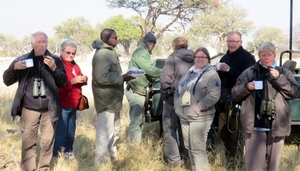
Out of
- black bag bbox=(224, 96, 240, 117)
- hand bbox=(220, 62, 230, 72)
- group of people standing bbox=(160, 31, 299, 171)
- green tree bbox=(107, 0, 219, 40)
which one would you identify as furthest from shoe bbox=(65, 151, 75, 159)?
green tree bbox=(107, 0, 219, 40)

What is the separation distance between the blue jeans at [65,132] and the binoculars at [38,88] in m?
1.01

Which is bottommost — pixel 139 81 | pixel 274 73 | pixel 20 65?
pixel 139 81

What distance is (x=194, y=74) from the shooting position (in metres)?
4.29

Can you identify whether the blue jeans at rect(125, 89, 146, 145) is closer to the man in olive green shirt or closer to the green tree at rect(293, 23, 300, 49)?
the man in olive green shirt

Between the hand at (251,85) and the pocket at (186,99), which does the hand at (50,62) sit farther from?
the hand at (251,85)

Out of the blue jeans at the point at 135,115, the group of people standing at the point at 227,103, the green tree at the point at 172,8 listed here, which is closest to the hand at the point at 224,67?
the group of people standing at the point at 227,103

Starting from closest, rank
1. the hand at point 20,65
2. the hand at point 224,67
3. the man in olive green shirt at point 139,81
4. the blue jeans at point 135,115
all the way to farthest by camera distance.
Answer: the hand at point 20,65 < the hand at point 224,67 < the man in olive green shirt at point 139,81 < the blue jeans at point 135,115

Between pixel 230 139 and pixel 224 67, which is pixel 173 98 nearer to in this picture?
pixel 224 67

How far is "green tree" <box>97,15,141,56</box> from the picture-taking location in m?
48.2

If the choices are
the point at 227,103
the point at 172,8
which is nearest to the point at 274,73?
the point at 227,103

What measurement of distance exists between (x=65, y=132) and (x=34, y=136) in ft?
2.94

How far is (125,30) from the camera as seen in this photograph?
159 ft

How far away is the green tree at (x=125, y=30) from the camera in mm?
48156

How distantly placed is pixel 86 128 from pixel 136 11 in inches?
900
